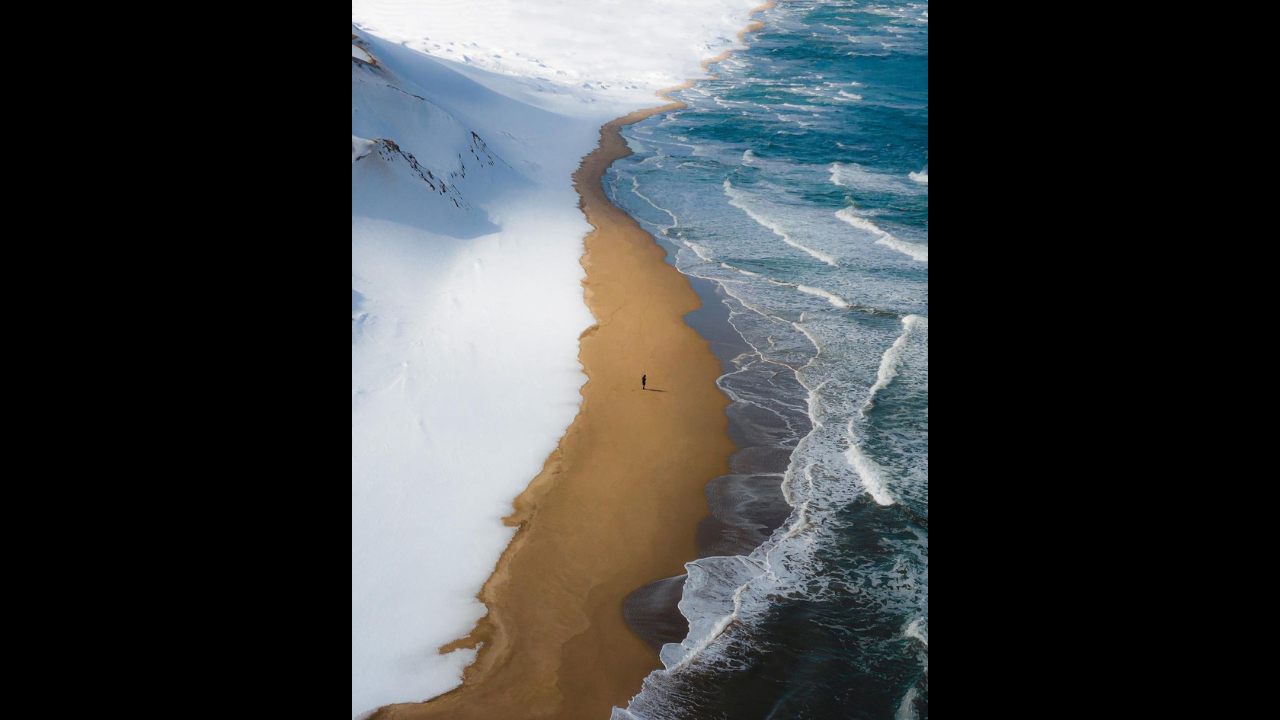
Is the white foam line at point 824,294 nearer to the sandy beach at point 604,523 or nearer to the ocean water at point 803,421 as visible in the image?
the ocean water at point 803,421

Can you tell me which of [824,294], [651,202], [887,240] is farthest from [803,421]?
[651,202]

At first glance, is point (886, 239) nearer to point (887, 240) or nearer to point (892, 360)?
point (887, 240)

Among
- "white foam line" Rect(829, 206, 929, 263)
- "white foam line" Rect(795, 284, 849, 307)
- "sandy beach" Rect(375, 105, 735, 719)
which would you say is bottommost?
"sandy beach" Rect(375, 105, 735, 719)

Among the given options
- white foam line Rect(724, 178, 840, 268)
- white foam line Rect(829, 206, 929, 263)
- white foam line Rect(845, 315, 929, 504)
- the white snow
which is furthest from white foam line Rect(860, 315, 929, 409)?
the white snow

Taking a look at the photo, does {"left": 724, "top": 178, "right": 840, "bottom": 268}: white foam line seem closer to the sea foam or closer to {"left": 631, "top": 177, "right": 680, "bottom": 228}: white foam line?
Result: the sea foam

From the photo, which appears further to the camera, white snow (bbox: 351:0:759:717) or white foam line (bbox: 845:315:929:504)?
white foam line (bbox: 845:315:929:504)
